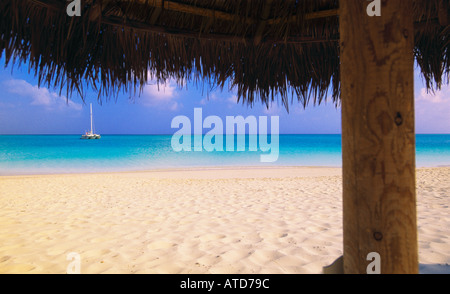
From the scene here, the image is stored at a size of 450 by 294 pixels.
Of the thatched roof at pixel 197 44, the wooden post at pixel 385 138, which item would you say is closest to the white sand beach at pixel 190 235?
the wooden post at pixel 385 138

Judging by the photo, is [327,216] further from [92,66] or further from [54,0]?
[54,0]

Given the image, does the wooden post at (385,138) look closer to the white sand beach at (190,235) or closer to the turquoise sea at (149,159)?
the white sand beach at (190,235)

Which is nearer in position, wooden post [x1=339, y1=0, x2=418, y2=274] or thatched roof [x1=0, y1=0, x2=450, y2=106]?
wooden post [x1=339, y1=0, x2=418, y2=274]

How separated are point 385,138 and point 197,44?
182 cm

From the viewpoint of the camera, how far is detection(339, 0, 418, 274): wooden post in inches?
33.0

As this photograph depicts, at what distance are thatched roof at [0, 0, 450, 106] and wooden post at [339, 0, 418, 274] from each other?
1.15 m

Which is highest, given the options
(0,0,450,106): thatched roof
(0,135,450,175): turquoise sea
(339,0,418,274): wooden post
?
(0,0,450,106): thatched roof

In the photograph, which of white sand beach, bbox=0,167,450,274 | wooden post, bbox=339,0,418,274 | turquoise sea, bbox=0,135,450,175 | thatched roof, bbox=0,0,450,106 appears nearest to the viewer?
wooden post, bbox=339,0,418,274

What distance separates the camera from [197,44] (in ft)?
7.45

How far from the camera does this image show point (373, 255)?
86 cm

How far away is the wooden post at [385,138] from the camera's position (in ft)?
2.75

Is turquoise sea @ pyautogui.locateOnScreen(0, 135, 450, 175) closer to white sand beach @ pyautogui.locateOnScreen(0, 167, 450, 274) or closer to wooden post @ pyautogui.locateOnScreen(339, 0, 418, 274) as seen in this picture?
white sand beach @ pyautogui.locateOnScreen(0, 167, 450, 274)

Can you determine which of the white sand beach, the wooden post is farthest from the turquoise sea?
the wooden post

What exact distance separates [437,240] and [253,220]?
5.70 feet
